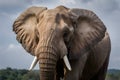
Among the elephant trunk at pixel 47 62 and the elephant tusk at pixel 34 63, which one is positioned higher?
the elephant trunk at pixel 47 62

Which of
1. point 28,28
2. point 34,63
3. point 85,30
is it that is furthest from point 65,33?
point 28,28

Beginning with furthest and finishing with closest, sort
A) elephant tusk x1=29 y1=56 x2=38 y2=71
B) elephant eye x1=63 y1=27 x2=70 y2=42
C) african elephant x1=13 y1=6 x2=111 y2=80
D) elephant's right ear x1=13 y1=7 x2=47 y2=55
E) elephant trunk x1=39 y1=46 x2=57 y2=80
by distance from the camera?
elephant's right ear x1=13 y1=7 x2=47 y2=55
elephant eye x1=63 y1=27 x2=70 y2=42
elephant tusk x1=29 y1=56 x2=38 y2=71
african elephant x1=13 y1=6 x2=111 y2=80
elephant trunk x1=39 y1=46 x2=57 y2=80

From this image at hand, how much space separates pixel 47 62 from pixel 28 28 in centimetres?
196

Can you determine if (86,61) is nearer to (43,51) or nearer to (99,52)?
(99,52)

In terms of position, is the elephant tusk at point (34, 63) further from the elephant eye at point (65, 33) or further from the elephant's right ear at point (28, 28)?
the elephant eye at point (65, 33)

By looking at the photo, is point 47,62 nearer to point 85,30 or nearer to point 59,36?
point 59,36

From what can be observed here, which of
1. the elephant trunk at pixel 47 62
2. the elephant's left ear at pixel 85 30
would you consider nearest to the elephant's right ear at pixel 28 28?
the elephant's left ear at pixel 85 30

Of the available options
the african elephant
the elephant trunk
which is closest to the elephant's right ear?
the african elephant

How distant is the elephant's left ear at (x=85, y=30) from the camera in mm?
11930

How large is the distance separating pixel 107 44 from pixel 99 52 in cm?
88

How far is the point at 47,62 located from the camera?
34.3 feet

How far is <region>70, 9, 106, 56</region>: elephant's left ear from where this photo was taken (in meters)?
11.9

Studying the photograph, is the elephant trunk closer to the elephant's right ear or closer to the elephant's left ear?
the elephant's right ear

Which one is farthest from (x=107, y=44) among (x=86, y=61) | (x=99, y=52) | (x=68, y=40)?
(x=68, y=40)
